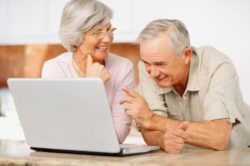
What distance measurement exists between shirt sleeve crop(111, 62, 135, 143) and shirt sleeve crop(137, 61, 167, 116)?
100 mm

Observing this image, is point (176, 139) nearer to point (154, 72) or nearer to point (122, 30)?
point (154, 72)

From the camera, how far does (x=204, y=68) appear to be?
1.82 meters

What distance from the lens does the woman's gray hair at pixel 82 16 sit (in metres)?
1.96

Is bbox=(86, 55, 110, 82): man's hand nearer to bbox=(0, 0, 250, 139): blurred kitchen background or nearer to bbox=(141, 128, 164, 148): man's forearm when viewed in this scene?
bbox=(141, 128, 164, 148): man's forearm

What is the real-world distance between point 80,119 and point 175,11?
2063 mm

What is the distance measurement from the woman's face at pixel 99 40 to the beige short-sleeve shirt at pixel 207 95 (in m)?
0.17

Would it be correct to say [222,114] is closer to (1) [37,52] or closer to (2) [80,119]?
(2) [80,119]

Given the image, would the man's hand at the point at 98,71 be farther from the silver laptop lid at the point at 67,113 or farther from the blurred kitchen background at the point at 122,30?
the blurred kitchen background at the point at 122,30

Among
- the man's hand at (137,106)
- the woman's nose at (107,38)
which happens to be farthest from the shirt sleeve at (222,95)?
the woman's nose at (107,38)

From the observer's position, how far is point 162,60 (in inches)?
68.2

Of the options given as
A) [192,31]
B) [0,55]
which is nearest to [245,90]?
[192,31]

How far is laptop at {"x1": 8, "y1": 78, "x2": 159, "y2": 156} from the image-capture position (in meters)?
1.32

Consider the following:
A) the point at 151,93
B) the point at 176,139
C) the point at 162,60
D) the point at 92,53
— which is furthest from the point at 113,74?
the point at 176,139

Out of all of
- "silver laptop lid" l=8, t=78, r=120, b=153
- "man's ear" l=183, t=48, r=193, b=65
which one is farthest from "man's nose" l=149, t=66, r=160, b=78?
"silver laptop lid" l=8, t=78, r=120, b=153
